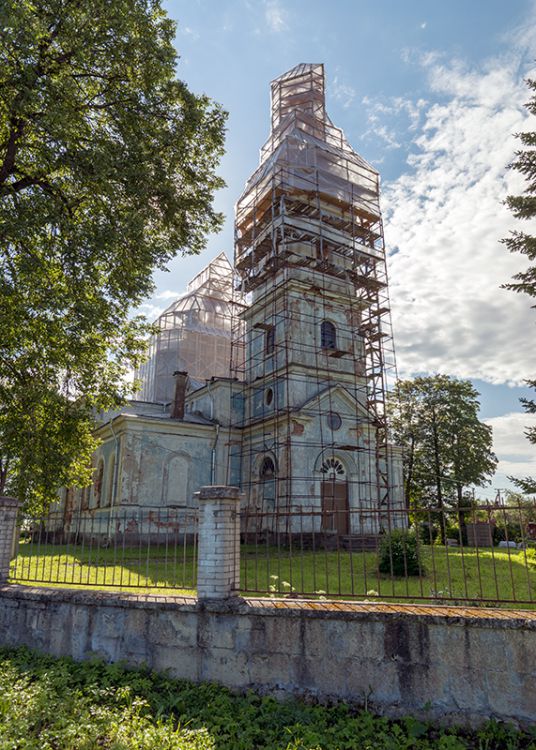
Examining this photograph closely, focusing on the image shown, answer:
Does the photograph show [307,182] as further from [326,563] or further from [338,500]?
[326,563]

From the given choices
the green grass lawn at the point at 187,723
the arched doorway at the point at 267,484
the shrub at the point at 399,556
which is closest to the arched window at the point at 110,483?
the arched doorway at the point at 267,484

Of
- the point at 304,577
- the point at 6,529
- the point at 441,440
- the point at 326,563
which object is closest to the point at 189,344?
the point at 441,440

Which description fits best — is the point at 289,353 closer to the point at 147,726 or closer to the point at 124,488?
the point at 124,488

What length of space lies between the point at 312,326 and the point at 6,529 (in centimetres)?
1697

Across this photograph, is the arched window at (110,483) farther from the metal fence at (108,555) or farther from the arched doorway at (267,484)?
the arched doorway at (267,484)

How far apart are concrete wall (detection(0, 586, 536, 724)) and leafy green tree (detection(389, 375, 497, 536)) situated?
2741cm

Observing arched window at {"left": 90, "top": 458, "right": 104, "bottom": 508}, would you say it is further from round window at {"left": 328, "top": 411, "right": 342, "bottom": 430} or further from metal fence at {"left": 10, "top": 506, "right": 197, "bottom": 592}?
round window at {"left": 328, "top": 411, "right": 342, "bottom": 430}

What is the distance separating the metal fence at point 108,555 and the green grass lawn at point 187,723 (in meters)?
1.45

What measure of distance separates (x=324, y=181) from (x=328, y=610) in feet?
74.8

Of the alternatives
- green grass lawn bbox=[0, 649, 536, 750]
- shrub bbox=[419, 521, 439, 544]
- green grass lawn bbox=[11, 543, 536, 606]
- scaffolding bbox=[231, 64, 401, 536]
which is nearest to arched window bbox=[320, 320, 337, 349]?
scaffolding bbox=[231, 64, 401, 536]

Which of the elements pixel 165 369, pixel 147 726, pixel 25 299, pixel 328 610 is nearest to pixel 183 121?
pixel 25 299

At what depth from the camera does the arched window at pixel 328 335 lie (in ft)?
77.9

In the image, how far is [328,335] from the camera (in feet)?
78.6

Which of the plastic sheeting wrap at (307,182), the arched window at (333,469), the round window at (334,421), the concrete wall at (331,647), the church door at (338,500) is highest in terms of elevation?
the plastic sheeting wrap at (307,182)
